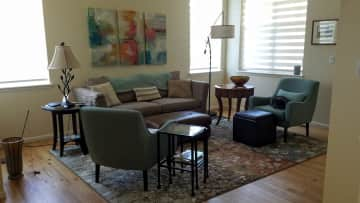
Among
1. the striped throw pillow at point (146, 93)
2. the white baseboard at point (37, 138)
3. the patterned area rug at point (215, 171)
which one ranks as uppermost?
the striped throw pillow at point (146, 93)

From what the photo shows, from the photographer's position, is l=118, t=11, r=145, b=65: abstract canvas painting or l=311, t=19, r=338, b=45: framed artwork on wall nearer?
l=311, t=19, r=338, b=45: framed artwork on wall

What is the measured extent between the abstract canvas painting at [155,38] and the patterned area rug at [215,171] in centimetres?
185

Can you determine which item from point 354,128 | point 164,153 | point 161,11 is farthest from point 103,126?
point 161,11

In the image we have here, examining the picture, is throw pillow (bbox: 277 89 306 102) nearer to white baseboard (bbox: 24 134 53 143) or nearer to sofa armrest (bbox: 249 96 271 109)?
sofa armrest (bbox: 249 96 271 109)

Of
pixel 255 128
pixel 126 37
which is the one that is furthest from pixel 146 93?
pixel 255 128

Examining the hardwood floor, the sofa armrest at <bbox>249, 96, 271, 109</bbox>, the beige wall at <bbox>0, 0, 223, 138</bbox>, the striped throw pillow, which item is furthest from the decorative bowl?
the hardwood floor

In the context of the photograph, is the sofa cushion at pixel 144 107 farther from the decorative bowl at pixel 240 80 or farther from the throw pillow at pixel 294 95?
the throw pillow at pixel 294 95

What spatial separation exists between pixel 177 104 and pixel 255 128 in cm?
126

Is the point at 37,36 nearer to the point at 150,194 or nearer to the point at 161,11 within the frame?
the point at 161,11

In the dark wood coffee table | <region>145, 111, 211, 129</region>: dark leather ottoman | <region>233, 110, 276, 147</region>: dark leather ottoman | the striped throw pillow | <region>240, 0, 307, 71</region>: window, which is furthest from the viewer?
<region>240, 0, 307, 71</region>: window

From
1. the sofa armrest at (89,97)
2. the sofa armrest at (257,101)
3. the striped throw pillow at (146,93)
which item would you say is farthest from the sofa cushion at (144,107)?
the sofa armrest at (257,101)

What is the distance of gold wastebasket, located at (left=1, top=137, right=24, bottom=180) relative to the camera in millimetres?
3137

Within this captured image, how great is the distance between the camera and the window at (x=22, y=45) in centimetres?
409

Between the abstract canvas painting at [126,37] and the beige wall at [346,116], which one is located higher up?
the abstract canvas painting at [126,37]
